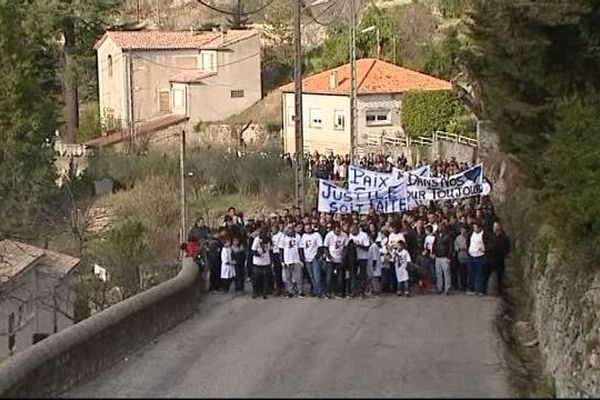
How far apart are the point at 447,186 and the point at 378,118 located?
33612 millimetres

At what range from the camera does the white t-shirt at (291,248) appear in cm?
2186

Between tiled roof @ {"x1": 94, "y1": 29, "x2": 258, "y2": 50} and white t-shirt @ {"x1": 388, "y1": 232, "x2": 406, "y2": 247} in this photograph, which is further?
tiled roof @ {"x1": 94, "y1": 29, "x2": 258, "y2": 50}

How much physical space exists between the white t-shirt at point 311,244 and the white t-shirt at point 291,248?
0.12 metres

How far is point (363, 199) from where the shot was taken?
2455cm

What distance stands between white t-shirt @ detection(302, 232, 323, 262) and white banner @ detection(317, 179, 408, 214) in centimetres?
243

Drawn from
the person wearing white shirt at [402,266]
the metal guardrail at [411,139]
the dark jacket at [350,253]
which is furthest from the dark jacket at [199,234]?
the metal guardrail at [411,139]

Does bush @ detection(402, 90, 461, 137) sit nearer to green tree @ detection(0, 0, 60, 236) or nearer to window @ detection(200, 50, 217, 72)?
green tree @ detection(0, 0, 60, 236)

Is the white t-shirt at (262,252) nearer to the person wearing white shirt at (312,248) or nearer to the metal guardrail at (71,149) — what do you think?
the person wearing white shirt at (312,248)

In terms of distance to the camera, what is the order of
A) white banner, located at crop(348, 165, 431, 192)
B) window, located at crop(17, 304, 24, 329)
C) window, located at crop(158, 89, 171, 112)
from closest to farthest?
white banner, located at crop(348, 165, 431, 192)
window, located at crop(17, 304, 24, 329)
window, located at crop(158, 89, 171, 112)

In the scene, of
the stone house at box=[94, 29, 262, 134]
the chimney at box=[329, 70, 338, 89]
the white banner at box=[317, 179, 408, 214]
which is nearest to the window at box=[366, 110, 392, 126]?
the chimney at box=[329, 70, 338, 89]

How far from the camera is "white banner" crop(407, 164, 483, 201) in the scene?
25.1 meters

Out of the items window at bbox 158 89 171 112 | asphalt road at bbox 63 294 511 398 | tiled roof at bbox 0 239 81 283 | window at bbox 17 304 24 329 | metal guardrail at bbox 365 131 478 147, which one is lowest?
window at bbox 17 304 24 329

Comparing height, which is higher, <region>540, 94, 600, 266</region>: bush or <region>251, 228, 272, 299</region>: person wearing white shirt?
<region>540, 94, 600, 266</region>: bush

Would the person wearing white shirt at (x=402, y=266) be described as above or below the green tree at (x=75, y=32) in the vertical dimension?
below
